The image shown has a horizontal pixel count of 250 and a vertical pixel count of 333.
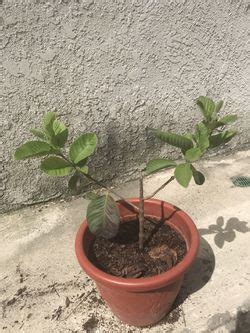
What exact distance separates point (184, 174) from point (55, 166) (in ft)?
1.44

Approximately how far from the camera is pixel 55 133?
4.66ft

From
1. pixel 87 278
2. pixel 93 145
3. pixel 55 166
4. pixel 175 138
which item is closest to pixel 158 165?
pixel 175 138

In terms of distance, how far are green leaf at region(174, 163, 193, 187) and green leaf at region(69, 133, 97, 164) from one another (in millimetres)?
325

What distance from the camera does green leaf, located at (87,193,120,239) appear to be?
139 cm

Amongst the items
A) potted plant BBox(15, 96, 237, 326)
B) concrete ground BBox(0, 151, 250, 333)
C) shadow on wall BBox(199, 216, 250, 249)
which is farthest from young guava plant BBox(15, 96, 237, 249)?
shadow on wall BBox(199, 216, 250, 249)

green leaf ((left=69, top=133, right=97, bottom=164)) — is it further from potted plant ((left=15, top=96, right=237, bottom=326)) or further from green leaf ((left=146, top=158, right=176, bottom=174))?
green leaf ((left=146, top=158, right=176, bottom=174))

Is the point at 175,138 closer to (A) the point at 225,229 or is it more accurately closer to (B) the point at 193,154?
(B) the point at 193,154

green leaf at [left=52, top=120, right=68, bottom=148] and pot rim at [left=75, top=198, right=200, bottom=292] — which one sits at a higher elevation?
green leaf at [left=52, top=120, right=68, bottom=148]

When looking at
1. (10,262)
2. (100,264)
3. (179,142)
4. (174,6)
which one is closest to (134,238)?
(100,264)

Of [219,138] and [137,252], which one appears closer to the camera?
[219,138]

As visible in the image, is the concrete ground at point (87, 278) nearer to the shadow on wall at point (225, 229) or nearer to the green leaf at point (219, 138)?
the shadow on wall at point (225, 229)

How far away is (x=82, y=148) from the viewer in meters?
1.42

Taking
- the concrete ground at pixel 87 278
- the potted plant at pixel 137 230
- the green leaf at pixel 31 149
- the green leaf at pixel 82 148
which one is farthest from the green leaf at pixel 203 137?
the concrete ground at pixel 87 278

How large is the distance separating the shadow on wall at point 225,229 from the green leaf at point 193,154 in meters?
0.95
